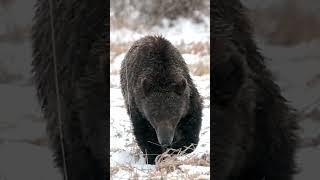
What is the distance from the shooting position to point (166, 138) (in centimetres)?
390

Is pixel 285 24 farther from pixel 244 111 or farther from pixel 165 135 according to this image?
pixel 165 135

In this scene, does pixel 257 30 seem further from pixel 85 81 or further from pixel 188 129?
pixel 188 129

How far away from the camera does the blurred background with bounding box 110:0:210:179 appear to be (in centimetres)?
324

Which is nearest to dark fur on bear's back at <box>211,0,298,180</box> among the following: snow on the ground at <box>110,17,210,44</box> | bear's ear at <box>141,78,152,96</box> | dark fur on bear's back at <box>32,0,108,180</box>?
dark fur on bear's back at <box>32,0,108,180</box>

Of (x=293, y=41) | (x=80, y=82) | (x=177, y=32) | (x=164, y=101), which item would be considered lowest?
(x=164, y=101)

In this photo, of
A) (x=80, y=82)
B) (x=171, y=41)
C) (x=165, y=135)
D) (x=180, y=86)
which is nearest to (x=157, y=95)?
(x=180, y=86)

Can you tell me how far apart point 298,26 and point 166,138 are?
1.95 metres

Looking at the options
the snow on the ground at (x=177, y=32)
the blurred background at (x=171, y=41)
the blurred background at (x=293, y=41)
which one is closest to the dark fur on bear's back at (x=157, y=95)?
the blurred background at (x=171, y=41)

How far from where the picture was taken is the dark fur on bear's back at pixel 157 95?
13.1 feet

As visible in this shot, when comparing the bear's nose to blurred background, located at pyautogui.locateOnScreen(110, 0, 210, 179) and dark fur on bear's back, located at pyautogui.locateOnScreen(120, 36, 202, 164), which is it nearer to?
dark fur on bear's back, located at pyautogui.locateOnScreen(120, 36, 202, 164)

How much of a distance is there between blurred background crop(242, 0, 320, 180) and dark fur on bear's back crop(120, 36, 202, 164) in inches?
72.8

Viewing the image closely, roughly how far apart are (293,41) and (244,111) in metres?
0.33

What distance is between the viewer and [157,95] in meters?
4.01

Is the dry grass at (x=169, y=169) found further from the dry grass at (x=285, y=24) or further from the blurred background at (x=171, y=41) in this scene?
the dry grass at (x=285, y=24)
